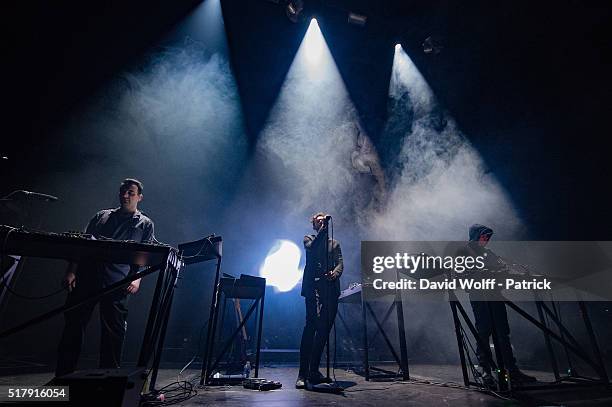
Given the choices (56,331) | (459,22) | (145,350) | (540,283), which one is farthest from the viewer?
(459,22)

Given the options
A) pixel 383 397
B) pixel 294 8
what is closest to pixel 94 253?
pixel 383 397

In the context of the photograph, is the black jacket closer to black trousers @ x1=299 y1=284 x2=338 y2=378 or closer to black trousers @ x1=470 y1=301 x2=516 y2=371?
black trousers @ x1=299 y1=284 x2=338 y2=378

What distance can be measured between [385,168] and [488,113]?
10.0 feet

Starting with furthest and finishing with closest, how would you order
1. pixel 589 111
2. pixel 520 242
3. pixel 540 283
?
pixel 520 242 → pixel 589 111 → pixel 540 283

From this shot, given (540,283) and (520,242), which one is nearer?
(540,283)

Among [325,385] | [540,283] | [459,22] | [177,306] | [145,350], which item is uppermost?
[459,22]

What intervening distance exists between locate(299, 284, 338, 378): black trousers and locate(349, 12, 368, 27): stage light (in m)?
7.30

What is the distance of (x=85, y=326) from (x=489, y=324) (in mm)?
4604

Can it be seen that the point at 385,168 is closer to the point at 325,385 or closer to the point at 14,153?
the point at 325,385

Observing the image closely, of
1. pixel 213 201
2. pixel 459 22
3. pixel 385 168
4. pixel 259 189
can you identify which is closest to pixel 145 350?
pixel 213 201

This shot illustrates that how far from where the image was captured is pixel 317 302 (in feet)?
11.4

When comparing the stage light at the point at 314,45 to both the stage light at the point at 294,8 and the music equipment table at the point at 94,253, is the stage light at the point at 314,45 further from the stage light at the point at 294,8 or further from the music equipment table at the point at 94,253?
Result: the music equipment table at the point at 94,253

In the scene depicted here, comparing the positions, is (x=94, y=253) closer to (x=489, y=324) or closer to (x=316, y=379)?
(x=316, y=379)

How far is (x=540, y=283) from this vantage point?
3.72 metres
